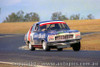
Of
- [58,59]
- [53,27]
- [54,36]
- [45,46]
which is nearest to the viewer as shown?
[58,59]

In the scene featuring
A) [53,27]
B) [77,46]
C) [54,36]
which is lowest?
[77,46]

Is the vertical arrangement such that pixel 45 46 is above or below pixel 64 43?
below

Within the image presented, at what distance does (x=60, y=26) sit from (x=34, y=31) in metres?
1.32

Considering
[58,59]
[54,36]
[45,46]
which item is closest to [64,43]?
[54,36]

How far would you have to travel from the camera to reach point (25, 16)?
644 ft

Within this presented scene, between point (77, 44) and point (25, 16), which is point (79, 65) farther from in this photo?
point (25, 16)

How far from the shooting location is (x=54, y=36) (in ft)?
48.7

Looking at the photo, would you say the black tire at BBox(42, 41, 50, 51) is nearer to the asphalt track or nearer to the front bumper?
the front bumper

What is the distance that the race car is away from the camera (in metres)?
14.8

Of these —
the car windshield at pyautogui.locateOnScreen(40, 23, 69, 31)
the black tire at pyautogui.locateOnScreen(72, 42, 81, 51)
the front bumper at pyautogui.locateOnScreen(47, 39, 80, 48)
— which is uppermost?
the car windshield at pyautogui.locateOnScreen(40, 23, 69, 31)

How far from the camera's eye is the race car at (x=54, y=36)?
1475 centimetres

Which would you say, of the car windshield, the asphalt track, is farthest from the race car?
the asphalt track

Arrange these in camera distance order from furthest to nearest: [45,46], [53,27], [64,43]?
[53,27] → [45,46] → [64,43]

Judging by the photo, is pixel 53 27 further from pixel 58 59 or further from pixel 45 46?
pixel 58 59
